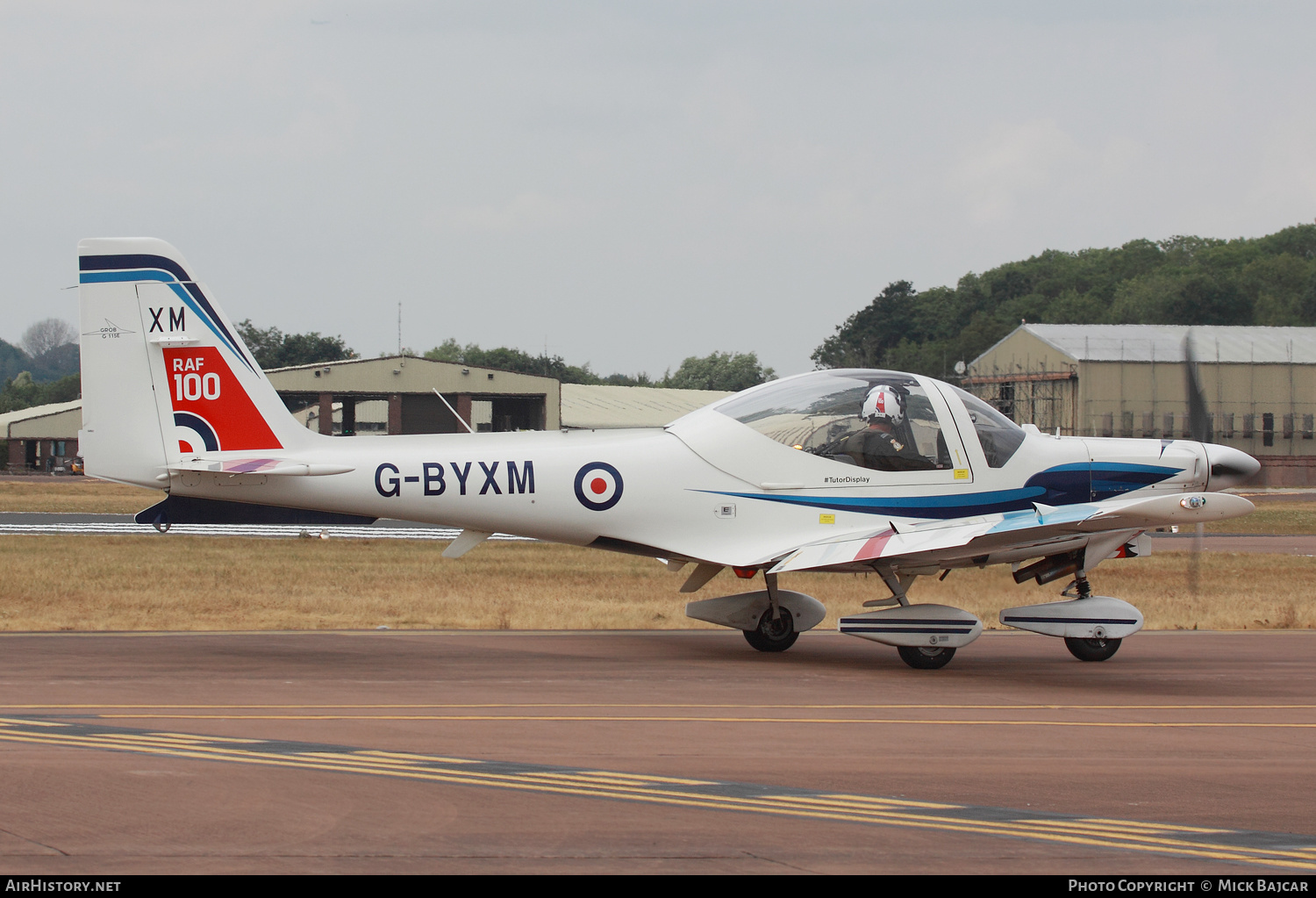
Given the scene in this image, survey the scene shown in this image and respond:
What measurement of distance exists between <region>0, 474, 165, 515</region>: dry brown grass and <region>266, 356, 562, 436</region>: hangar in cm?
764

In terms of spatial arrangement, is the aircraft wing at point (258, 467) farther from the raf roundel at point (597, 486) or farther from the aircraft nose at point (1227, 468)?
the aircraft nose at point (1227, 468)

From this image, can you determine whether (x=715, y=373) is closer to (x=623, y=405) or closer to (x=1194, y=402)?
(x=623, y=405)

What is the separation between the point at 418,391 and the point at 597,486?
47.7 m

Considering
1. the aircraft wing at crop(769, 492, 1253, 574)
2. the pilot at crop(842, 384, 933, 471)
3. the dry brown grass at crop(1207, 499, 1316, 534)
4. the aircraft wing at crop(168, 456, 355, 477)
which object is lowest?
the dry brown grass at crop(1207, 499, 1316, 534)

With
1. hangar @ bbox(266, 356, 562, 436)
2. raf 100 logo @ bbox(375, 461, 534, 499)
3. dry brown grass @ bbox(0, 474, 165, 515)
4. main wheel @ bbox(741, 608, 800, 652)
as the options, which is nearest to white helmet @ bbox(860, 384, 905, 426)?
main wheel @ bbox(741, 608, 800, 652)

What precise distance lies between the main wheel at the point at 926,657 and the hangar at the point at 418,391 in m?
41.6

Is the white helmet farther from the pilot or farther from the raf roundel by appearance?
the raf roundel

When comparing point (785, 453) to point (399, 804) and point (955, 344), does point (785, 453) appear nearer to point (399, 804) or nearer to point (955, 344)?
point (399, 804)

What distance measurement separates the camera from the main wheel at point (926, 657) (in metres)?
13.3

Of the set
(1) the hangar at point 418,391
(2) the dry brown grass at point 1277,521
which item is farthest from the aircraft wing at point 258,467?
(1) the hangar at point 418,391

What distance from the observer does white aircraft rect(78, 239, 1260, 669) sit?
1323 centimetres

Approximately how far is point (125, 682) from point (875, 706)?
6.75 metres

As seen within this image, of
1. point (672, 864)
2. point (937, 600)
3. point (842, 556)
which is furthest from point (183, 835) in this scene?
point (937, 600)

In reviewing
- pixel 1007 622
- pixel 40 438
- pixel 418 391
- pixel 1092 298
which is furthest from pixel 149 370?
pixel 1092 298
